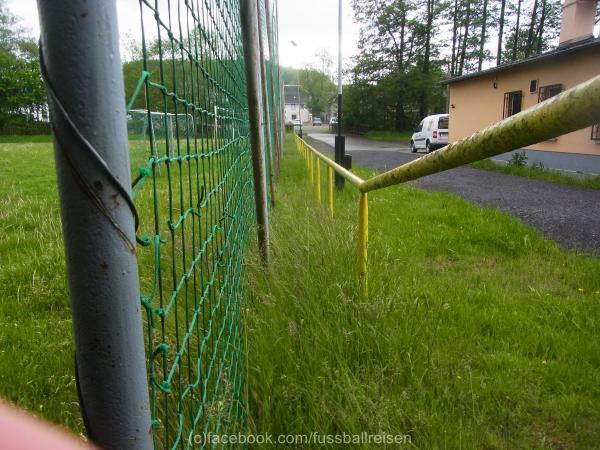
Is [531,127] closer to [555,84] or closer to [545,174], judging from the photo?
[545,174]

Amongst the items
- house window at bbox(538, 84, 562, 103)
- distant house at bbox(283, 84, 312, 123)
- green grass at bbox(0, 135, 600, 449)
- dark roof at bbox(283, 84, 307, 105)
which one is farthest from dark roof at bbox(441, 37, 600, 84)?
dark roof at bbox(283, 84, 307, 105)

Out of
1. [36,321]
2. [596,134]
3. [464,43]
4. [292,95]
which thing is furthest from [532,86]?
[292,95]

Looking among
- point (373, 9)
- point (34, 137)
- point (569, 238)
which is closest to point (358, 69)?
point (373, 9)

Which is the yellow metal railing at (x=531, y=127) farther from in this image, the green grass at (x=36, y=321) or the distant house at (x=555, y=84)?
the distant house at (x=555, y=84)

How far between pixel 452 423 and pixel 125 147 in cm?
175

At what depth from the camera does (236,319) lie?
2.35 meters

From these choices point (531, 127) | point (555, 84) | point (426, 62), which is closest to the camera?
point (531, 127)

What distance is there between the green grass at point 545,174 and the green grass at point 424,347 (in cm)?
736

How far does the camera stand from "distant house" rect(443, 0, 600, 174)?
41.7 feet

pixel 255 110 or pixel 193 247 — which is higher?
pixel 255 110

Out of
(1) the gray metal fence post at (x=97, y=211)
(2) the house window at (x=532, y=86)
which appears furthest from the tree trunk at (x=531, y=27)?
(1) the gray metal fence post at (x=97, y=211)

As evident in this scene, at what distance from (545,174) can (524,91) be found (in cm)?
491

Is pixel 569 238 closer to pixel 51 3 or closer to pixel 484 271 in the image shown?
pixel 484 271

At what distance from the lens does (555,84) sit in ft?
46.8
